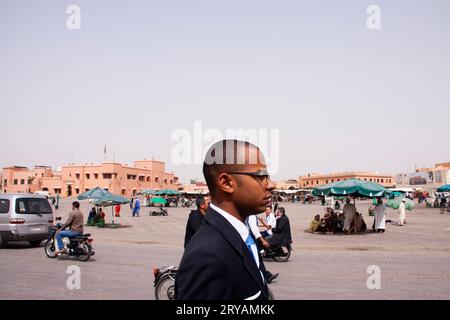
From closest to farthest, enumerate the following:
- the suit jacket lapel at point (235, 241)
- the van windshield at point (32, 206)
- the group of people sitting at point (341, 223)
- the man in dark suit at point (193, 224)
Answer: the suit jacket lapel at point (235, 241), the man in dark suit at point (193, 224), the van windshield at point (32, 206), the group of people sitting at point (341, 223)

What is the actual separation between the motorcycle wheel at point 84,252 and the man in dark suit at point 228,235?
1035 centimetres

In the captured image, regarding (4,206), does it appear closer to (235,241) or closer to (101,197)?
(101,197)

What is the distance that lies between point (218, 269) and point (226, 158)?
637 millimetres

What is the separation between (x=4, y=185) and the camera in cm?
11506

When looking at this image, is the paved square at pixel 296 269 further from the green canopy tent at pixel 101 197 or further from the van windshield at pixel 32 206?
the green canopy tent at pixel 101 197

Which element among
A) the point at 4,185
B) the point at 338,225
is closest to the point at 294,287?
the point at 338,225

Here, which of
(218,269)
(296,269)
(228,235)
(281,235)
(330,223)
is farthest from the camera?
(330,223)

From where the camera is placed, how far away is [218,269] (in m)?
1.60

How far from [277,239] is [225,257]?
10.0m

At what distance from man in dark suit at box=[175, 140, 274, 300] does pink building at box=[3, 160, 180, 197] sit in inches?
3974

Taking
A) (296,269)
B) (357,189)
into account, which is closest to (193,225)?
(296,269)

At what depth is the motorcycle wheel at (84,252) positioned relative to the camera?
11.4m

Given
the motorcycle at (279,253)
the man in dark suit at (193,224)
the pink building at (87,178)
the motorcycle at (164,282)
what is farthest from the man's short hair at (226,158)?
the pink building at (87,178)
